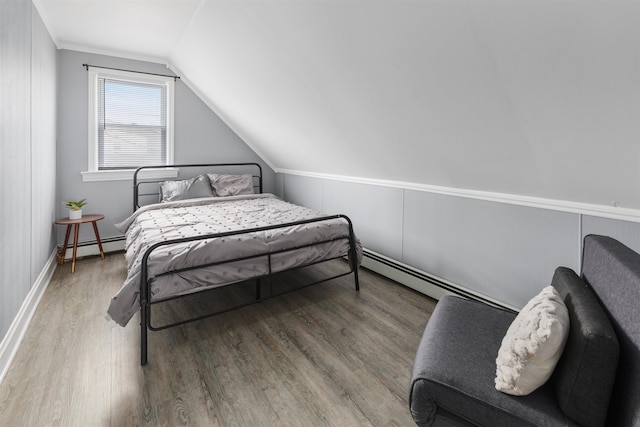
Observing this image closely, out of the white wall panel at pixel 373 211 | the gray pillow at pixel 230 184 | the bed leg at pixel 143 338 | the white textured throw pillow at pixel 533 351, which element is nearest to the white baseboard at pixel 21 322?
the bed leg at pixel 143 338

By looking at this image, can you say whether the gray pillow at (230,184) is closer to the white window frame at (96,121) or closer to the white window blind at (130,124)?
the white window frame at (96,121)

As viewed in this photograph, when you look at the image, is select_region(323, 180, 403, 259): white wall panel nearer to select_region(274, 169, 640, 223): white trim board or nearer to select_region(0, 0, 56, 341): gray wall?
select_region(274, 169, 640, 223): white trim board

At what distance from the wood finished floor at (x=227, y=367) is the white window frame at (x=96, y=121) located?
1.66m

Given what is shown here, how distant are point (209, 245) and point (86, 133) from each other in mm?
2752

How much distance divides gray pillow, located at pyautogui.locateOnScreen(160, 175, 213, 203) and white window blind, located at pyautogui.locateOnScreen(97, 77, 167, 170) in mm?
463

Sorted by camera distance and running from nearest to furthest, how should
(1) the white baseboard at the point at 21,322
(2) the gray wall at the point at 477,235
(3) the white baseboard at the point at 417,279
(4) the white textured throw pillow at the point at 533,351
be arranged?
(4) the white textured throw pillow at the point at 533,351 < (1) the white baseboard at the point at 21,322 < (2) the gray wall at the point at 477,235 < (3) the white baseboard at the point at 417,279

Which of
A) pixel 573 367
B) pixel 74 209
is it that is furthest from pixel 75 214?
pixel 573 367

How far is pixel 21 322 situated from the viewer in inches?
85.0

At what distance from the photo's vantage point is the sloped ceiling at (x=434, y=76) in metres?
1.30

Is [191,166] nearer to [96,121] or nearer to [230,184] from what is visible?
[230,184]

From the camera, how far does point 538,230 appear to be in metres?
2.07

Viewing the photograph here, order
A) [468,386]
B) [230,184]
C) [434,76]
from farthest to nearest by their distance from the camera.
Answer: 1. [230,184]
2. [434,76]
3. [468,386]

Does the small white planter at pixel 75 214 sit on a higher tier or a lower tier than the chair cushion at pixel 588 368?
higher

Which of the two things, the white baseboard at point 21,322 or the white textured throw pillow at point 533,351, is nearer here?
the white textured throw pillow at point 533,351
